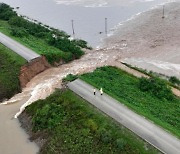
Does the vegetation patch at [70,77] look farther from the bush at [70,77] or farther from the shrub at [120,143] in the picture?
the shrub at [120,143]

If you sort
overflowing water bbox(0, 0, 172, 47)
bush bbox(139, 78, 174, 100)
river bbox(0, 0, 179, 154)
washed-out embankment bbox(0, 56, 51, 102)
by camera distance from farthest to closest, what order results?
overflowing water bbox(0, 0, 172, 47)
washed-out embankment bbox(0, 56, 51, 102)
bush bbox(139, 78, 174, 100)
river bbox(0, 0, 179, 154)

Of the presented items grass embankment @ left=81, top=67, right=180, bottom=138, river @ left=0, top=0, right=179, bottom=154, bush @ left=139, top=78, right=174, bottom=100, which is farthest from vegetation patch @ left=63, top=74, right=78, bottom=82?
bush @ left=139, top=78, right=174, bottom=100

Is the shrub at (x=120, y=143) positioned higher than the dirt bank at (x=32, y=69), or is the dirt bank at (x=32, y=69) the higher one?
the shrub at (x=120, y=143)

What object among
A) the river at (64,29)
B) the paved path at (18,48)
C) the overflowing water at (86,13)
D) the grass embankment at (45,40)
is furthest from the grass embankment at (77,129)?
the overflowing water at (86,13)

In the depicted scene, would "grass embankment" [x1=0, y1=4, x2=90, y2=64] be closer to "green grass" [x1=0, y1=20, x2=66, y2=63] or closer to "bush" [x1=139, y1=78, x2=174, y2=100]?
"green grass" [x1=0, y1=20, x2=66, y2=63]

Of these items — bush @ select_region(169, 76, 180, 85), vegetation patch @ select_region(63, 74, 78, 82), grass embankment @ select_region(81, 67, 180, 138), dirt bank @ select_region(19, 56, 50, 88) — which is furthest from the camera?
dirt bank @ select_region(19, 56, 50, 88)

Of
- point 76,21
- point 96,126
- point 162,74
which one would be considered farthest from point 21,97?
point 76,21

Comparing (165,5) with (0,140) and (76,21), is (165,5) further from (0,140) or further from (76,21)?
(0,140)
